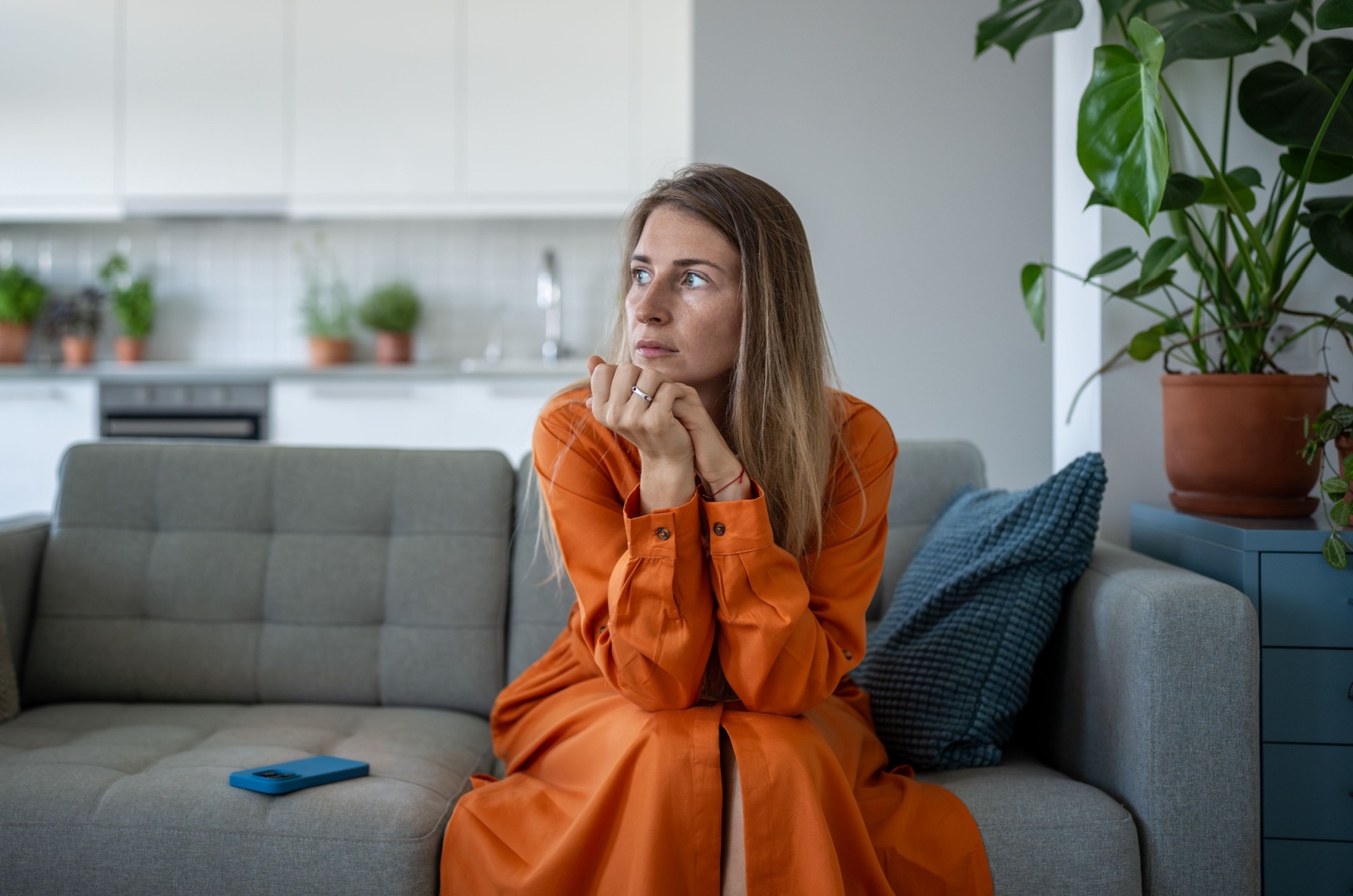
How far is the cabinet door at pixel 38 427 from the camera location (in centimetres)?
396

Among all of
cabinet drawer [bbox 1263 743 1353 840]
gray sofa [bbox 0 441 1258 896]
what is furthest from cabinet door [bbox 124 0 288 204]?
cabinet drawer [bbox 1263 743 1353 840]

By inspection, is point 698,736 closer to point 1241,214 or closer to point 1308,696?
point 1308,696

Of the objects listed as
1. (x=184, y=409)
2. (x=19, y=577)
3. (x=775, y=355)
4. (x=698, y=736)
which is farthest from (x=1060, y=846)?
(x=184, y=409)

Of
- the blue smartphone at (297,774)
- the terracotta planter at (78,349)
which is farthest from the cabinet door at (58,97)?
the blue smartphone at (297,774)

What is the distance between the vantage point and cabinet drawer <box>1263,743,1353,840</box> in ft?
4.54

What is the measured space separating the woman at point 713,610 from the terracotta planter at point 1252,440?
1.76 ft

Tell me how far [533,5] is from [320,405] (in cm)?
178

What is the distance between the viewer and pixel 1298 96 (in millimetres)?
1479

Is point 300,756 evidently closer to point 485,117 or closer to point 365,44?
point 485,117

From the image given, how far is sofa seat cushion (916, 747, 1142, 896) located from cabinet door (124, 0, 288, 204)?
3.80 meters

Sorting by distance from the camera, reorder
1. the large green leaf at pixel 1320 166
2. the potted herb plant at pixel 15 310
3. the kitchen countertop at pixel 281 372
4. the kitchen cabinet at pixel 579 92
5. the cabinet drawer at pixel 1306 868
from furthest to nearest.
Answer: the potted herb plant at pixel 15 310
the kitchen cabinet at pixel 579 92
the kitchen countertop at pixel 281 372
the large green leaf at pixel 1320 166
the cabinet drawer at pixel 1306 868

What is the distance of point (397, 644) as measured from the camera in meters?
1.80

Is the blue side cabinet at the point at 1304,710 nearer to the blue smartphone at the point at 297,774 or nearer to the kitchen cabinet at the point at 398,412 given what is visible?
the blue smartphone at the point at 297,774

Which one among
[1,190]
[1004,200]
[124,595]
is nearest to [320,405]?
[1,190]
